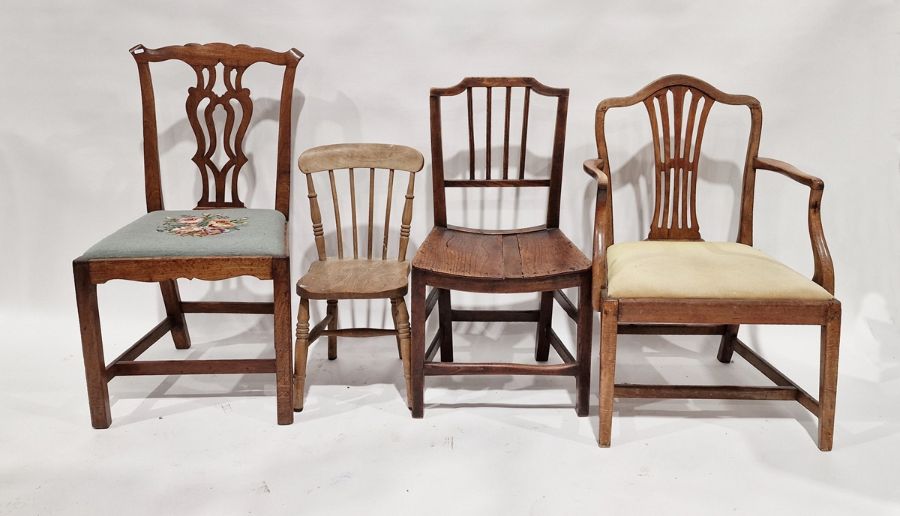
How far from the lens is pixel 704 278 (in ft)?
7.56

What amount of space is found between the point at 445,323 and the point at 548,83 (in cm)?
98

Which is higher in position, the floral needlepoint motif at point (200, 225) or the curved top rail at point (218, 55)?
the curved top rail at point (218, 55)

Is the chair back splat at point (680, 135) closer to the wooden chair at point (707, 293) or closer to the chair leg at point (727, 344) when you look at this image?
the wooden chair at point (707, 293)

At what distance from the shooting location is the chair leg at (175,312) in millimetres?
2986

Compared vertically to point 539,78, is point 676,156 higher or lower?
lower

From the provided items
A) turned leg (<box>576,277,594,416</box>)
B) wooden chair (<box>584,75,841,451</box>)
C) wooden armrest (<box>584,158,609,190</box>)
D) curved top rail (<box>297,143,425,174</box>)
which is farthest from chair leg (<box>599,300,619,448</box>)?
curved top rail (<box>297,143,425,174</box>)

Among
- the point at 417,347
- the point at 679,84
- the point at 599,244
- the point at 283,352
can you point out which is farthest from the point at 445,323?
Result: the point at 679,84

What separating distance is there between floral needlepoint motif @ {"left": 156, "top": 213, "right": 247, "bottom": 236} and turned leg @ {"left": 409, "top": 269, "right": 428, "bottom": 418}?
618 mm

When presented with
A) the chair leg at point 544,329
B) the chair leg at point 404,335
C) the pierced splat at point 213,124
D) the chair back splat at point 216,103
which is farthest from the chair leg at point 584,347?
the pierced splat at point 213,124

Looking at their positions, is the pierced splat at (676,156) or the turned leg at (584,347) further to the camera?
the pierced splat at (676,156)

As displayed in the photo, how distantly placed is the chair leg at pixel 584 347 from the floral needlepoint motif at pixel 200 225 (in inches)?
43.7

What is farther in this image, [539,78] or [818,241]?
[539,78]

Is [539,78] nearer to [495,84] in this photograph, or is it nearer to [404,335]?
[495,84]
